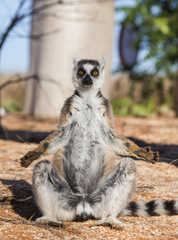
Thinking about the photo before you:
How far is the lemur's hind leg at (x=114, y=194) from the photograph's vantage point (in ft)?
9.95

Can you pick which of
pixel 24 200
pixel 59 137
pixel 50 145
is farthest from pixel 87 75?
pixel 24 200

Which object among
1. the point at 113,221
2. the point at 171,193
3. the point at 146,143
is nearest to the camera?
the point at 113,221

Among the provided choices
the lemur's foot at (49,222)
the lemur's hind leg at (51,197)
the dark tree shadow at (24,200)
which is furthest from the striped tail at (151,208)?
the dark tree shadow at (24,200)

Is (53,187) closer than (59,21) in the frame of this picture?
Yes

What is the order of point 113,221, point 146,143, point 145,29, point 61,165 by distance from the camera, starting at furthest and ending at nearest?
1. point 145,29
2. point 146,143
3. point 61,165
4. point 113,221

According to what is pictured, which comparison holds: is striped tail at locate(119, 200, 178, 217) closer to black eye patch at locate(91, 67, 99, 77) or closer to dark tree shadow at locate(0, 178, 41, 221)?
dark tree shadow at locate(0, 178, 41, 221)

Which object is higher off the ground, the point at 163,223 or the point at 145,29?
the point at 145,29

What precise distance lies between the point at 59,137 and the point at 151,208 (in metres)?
1.04

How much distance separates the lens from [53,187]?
305 centimetres

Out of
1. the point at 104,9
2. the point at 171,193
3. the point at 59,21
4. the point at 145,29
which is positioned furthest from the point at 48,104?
the point at 171,193

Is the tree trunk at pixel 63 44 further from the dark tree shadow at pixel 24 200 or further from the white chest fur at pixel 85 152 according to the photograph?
the white chest fur at pixel 85 152

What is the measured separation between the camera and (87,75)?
11.4 feet

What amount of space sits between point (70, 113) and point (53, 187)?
0.70m

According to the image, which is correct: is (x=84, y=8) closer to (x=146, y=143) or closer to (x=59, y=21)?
(x=59, y=21)
